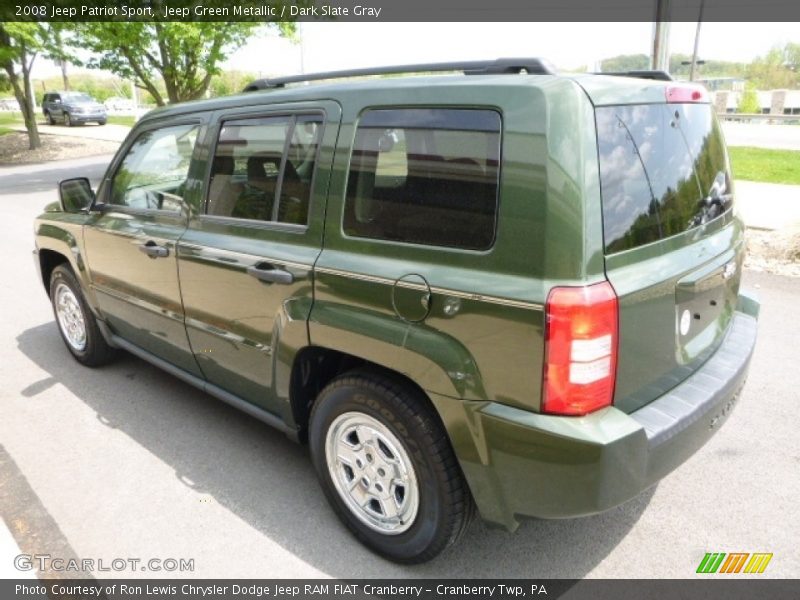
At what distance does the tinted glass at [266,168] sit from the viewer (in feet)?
8.75

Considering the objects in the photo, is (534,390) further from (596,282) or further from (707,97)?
(707,97)

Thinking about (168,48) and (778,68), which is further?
(778,68)

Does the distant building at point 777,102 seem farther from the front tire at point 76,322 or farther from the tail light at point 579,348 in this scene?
the tail light at point 579,348

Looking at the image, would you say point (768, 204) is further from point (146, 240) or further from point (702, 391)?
point (146, 240)

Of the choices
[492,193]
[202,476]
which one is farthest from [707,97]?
[202,476]

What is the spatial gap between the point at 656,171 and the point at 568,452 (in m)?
1.07

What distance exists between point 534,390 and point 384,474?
2.70 feet

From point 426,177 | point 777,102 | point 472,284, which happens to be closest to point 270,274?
point 426,177

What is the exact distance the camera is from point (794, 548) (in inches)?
99.7

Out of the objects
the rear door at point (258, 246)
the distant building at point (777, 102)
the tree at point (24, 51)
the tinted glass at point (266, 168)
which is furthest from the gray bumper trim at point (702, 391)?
the distant building at point (777, 102)

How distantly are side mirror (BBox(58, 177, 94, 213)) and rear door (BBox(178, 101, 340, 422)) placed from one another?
4.78 feet

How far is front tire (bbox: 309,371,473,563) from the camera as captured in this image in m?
2.26

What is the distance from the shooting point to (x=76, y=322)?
4.59m

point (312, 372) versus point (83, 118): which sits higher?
point (83, 118)
